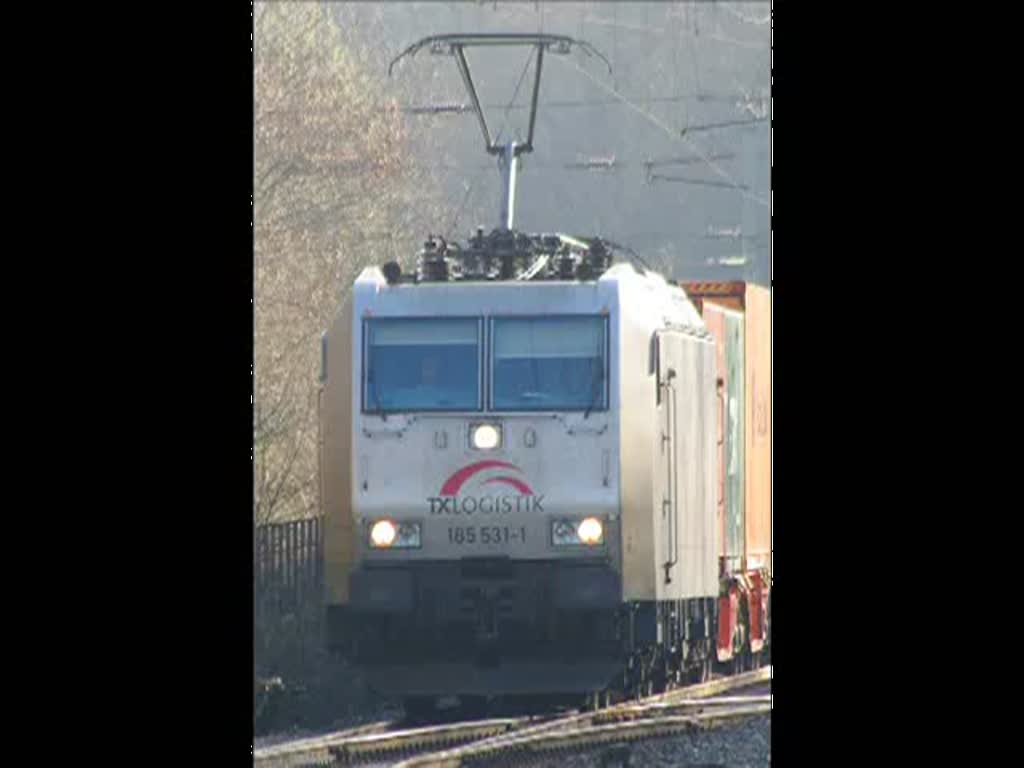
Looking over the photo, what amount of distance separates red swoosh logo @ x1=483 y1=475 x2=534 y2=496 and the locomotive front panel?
2cm

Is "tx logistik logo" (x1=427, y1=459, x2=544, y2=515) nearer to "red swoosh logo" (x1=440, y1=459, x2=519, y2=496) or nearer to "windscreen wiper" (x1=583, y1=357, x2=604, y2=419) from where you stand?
"red swoosh logo" (x1=440, y1=459, x2=519, y2=496)

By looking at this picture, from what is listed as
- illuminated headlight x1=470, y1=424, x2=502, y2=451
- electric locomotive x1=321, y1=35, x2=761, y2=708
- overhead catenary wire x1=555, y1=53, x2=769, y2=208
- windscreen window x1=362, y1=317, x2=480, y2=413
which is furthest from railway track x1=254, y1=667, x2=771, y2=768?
overhead catenary wire x1=555, y1=53, x2=769, y2=208

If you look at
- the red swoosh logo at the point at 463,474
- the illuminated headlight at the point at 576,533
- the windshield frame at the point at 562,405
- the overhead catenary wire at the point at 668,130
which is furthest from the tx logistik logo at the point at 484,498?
the overhead catenary wire at the point at 668,130

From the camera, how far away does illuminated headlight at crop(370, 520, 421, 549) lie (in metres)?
15.1

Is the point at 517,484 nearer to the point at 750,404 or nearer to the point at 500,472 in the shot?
the point at 500,472

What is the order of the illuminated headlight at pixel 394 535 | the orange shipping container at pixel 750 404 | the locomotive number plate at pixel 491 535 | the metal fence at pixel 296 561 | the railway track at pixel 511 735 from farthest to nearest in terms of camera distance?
the orange shipping container at pixel 750 404 < the metal fence at pixel 296 561 < the illuminated headlight at pixel 394 535 < the locomotive number plate at pixel 491 535 < the railway track at pixel 511 735

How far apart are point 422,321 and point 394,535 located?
1.18 metres

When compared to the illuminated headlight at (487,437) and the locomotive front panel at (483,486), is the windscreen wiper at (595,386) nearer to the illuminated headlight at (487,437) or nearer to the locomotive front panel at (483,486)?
the locomotive front panel at (483,486)

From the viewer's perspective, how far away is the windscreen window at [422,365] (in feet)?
50.4

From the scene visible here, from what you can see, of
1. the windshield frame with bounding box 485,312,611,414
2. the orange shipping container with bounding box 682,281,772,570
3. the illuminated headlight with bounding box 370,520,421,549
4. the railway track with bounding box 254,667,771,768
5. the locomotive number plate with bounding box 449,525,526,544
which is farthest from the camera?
the orange shipping container with bounding box 682,281,772,570
